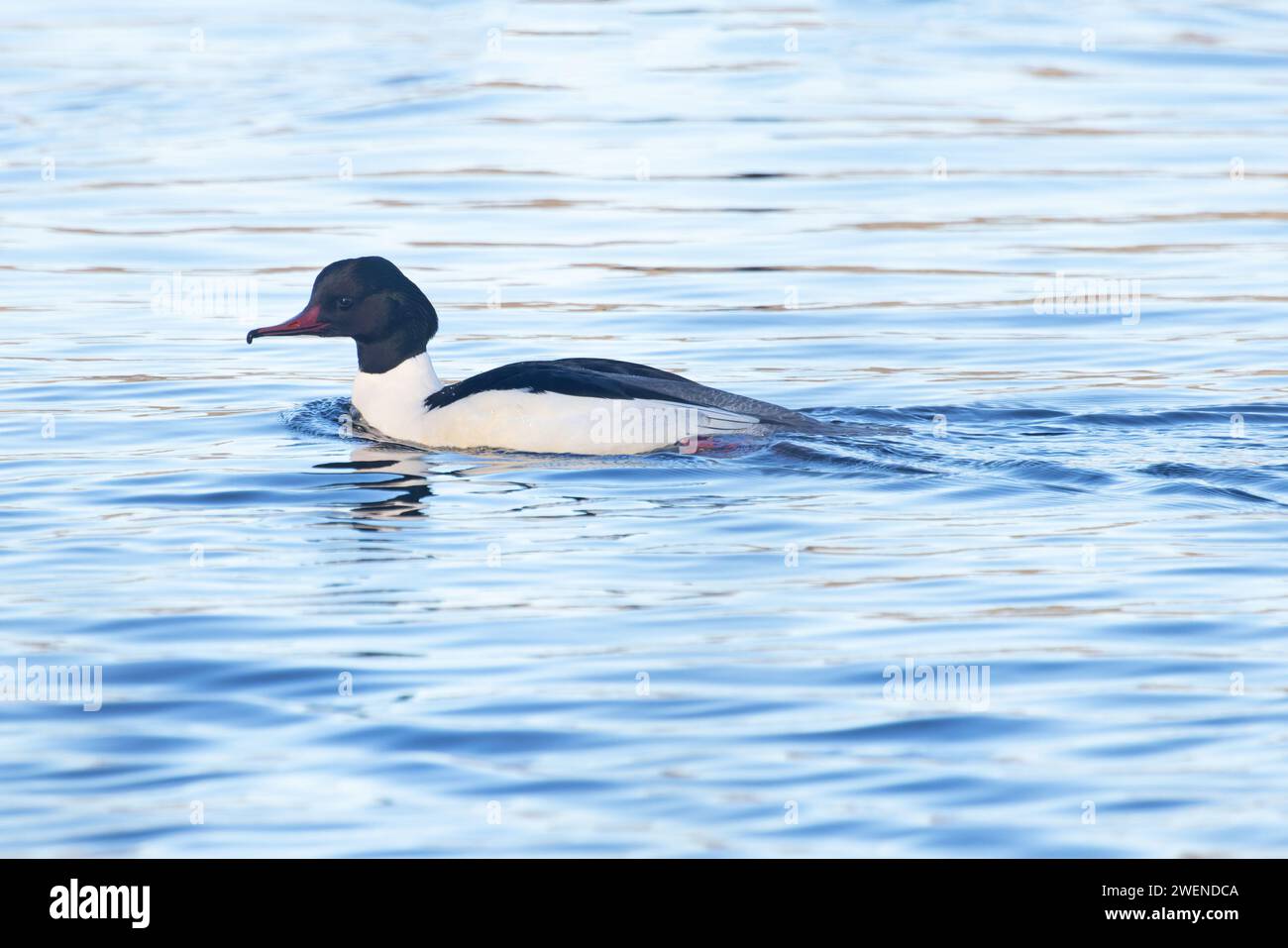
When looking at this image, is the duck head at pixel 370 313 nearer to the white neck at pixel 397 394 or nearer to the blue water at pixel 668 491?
the white neck at pixel 397 394

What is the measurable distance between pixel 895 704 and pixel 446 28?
77.7 feet

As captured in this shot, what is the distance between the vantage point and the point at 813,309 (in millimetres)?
15359

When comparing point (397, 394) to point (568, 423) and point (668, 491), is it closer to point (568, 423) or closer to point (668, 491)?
point (568, 423)

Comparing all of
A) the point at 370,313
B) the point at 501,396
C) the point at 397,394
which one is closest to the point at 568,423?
the point at 501,396

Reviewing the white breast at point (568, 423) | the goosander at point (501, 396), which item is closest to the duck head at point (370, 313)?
the goosander at point (501, 396)

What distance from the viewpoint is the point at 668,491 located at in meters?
9.98

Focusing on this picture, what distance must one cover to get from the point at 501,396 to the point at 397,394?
0.97 metres

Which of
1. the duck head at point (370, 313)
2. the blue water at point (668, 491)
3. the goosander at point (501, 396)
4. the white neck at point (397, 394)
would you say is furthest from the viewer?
the duck head at point (370, 313)

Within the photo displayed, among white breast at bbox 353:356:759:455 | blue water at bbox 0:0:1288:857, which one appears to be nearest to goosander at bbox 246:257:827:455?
white breast at bbox 353:356:759:455

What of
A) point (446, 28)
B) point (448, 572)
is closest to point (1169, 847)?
point (448, 572)

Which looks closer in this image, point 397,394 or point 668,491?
point 668,491

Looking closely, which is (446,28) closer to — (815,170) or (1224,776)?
(815,170)

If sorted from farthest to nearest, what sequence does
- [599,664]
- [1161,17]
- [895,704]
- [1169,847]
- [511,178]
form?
[1161,17], [511,178], [599,664], [895,704], [1169,847]

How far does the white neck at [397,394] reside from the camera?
11.3 metres
